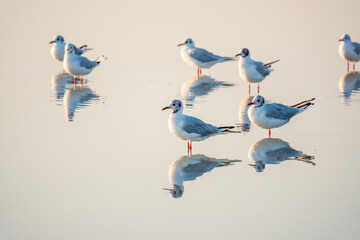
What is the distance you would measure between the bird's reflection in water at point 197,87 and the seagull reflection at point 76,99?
224 cm

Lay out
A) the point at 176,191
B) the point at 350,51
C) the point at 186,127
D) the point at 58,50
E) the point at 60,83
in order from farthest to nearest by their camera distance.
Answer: the point at 58,50 < the point at 350,51 < the point at 60,83 < the point at 186,127 < the point at 176,191

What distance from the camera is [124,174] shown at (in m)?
11.0

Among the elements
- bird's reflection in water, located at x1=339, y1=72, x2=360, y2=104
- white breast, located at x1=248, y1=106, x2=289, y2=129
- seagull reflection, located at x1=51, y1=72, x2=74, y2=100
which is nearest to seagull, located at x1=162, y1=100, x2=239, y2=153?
white breast, located at x1=248, y1=106, x2=289, y2=129

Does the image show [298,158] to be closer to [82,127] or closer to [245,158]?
[245,158]

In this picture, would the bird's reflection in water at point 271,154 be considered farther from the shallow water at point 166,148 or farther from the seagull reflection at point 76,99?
the seagull reflection at point 76,99

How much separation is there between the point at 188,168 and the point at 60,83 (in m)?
8.77

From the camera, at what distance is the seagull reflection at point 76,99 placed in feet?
50.9

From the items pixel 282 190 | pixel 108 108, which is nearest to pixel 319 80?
pixel 108 108

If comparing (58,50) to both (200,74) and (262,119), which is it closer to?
(200,74)

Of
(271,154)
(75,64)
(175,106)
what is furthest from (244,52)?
(271,154)

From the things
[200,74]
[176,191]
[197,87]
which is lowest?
[176,191]

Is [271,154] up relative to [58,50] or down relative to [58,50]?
down

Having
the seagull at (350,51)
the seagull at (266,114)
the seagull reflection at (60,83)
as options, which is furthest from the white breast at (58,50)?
the seagull at (266,114)

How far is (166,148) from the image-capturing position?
12664mm
